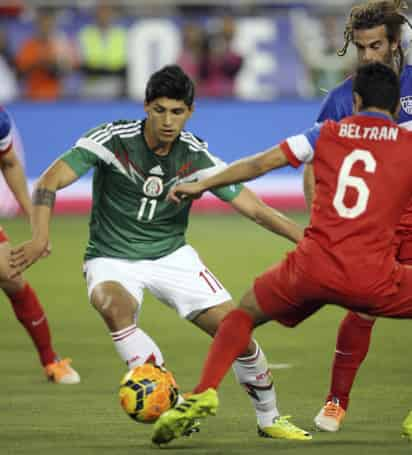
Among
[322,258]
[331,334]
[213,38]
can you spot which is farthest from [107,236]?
[213,38]

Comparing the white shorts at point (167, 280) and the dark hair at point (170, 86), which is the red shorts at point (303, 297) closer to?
the white shorts at point (167, 280)

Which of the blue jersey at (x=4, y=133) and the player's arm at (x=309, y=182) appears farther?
the blue jersey at (x=4, y=133)

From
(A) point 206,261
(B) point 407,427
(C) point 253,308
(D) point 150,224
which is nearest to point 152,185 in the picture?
(D) point 150,224

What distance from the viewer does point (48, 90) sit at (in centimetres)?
1864

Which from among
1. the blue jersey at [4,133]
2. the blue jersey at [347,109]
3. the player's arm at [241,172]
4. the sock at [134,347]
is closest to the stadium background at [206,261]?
the sock at [134,347]

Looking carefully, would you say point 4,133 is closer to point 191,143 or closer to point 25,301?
point 25,301

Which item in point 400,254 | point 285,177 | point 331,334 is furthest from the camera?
point 285,177

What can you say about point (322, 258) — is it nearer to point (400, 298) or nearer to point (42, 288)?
point (400, 298)

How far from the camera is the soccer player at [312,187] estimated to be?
6.59 m

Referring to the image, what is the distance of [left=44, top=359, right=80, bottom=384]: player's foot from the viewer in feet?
25.7

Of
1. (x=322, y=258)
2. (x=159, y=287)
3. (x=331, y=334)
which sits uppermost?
(x=322, y=258)

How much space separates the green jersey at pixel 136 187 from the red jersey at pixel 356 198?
0.99 m

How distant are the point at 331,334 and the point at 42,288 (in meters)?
3.36

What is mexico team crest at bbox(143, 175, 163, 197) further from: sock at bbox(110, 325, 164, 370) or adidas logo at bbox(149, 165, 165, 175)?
sock at bbox(110, 325, 164, 370)
